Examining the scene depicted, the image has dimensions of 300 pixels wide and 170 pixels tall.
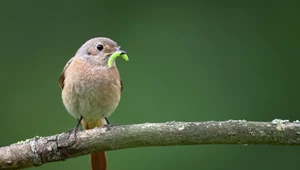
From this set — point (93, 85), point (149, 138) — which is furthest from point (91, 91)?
point (149, 138)

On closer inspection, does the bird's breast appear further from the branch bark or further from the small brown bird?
the branch bark

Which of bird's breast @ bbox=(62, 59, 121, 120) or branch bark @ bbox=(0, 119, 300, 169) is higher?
bird's breast @ bbox=(62, 59, 121, 120)

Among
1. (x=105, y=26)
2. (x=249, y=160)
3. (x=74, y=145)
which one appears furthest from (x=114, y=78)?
(x=105, y=26)

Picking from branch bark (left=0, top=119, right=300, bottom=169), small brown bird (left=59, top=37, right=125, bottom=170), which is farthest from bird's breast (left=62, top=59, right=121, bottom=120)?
branch bark (left=0, top=119, right=300, bottom=169)

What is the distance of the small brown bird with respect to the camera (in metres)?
4.79

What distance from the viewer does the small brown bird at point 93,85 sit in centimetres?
479

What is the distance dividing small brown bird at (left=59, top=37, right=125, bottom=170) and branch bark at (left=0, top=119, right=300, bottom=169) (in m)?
0.75

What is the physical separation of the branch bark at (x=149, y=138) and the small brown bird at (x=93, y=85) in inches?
29.7

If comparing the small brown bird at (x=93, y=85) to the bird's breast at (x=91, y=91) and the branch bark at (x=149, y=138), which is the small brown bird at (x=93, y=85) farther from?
the branch bark at (x=149, y=138)

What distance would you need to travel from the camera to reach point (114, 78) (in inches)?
195

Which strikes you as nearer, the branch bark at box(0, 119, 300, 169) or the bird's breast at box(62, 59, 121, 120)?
the branch bark at box(0, 119, 300, 169)

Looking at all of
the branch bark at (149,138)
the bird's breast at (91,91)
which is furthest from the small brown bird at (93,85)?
the branch bark at (149,138)

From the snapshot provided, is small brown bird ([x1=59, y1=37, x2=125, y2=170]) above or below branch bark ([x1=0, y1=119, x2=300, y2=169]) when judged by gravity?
above

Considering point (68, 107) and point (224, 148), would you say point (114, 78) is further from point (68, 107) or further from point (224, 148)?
point (224, 148)
